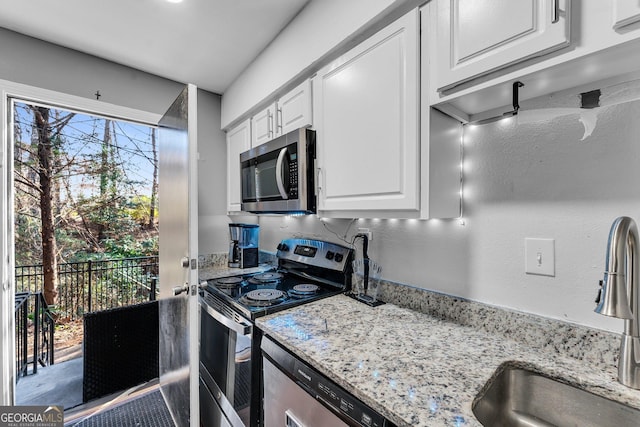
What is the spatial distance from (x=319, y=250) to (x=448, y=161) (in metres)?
0.99

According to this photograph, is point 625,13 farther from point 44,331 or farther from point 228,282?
point 44,331

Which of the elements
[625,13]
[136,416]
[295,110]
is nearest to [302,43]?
[295,110]

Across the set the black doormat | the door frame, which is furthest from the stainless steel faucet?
the door frame

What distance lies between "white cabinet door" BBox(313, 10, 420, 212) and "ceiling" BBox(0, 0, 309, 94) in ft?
2.06

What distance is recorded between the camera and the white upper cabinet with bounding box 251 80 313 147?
1.50m

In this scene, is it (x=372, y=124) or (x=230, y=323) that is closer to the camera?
(x=372, y=124)

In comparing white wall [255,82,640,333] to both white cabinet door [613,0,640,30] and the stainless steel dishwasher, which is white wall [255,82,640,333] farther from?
the stainless steel dishwasher

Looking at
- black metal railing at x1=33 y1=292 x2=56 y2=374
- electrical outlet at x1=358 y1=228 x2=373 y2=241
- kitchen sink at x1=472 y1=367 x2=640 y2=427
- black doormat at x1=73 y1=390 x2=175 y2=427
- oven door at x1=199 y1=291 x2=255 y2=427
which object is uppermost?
electrical outlet at x1=358 y1=228 x2=373 y2=241

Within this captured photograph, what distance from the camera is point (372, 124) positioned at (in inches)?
44.4

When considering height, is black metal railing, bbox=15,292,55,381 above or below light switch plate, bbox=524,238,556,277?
below

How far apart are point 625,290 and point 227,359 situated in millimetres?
1548

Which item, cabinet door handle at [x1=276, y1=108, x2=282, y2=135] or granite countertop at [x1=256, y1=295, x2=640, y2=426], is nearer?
granite countertop at [x1=256, y1=295, x2=640, y2=426]

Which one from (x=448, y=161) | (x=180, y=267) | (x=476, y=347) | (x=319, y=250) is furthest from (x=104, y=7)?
(x=476, y=347)

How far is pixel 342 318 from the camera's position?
1220mm
